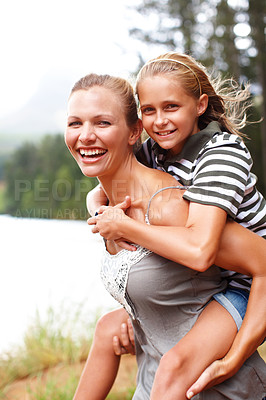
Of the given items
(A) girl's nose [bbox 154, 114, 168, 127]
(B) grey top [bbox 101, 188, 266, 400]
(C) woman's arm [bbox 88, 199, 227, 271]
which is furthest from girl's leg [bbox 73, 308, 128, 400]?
(A) girl's nose [bbox 154, 114, 168, 127]

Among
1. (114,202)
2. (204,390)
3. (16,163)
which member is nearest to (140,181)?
(114,202)

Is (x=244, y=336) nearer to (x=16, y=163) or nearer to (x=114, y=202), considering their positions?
(x=114, y=202)

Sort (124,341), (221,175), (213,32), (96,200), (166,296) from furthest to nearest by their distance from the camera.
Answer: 1. (213,32)
2. (96,200)
3. (124,341)
4. (166,296)
5. (221,175)

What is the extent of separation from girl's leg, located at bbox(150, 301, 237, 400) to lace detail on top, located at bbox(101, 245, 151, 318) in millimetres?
303

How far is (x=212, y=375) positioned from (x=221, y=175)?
0.81 metres

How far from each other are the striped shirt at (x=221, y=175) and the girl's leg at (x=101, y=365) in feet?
2.39

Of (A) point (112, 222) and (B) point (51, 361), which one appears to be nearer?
(A) point (112, 222)

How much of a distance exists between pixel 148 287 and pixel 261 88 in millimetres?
10552

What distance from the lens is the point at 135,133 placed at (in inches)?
85.7

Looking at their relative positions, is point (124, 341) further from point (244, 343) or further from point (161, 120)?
point (161, 120)

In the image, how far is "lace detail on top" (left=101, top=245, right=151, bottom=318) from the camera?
6.56 ft

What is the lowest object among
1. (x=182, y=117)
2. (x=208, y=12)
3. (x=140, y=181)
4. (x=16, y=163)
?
(x=16, y=163)

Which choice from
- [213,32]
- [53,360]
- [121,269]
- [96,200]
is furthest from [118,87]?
[213,32]

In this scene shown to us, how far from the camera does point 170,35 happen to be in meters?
11.6
